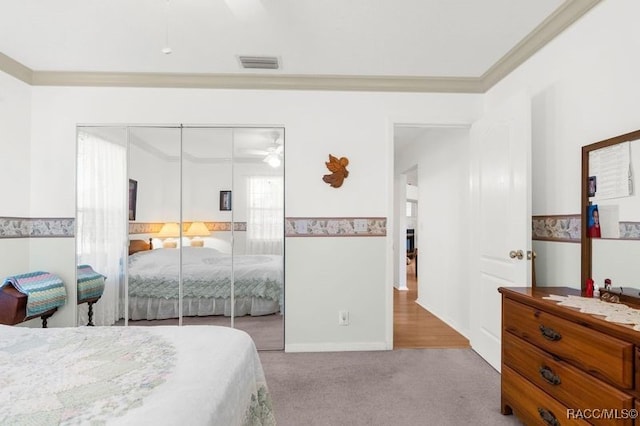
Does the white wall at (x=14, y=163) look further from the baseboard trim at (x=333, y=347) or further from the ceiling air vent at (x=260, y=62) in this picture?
the baseboard trim at (x=333, y=347)

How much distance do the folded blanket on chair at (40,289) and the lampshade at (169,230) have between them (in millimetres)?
943

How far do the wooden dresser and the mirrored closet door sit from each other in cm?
193

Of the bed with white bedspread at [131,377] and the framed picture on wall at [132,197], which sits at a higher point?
the framed picture on wall at [132,197]

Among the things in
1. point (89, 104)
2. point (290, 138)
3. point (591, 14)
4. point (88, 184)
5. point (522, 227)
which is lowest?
point (522, 227)

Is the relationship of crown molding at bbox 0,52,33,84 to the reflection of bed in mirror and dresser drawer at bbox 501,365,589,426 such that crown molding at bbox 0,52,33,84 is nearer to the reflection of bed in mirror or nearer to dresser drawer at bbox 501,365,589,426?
the reflection of bed in mirror

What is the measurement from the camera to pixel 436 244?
459cm

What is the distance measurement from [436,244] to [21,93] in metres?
4.79

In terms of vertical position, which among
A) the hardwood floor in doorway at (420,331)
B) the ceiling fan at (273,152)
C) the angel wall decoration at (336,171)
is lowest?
the hardwood floor in doorway at (420,331)

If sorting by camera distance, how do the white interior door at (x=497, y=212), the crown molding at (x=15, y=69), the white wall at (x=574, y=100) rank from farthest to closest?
the crown molding at (x=15, y=69), the white interior door at (x=497, y=212), the white wall at (x=574, y=100)

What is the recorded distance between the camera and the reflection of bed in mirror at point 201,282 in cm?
315

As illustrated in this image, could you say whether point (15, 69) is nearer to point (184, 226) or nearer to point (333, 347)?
point (184, 226)

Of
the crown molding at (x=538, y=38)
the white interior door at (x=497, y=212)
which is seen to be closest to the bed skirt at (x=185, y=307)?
the white interior door at (x=497, y=212)

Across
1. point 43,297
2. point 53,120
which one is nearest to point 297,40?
point 53,120

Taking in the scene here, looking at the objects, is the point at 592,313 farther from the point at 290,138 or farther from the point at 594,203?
the point at 290,138
